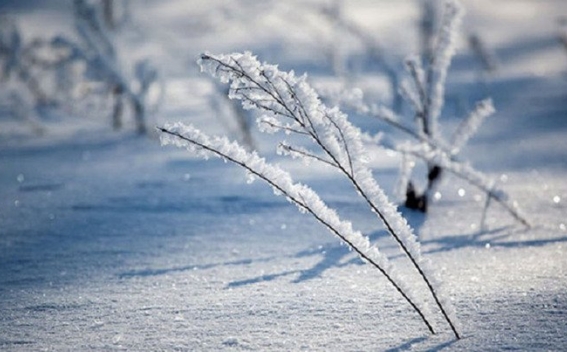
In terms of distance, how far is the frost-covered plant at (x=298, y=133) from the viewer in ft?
3.97

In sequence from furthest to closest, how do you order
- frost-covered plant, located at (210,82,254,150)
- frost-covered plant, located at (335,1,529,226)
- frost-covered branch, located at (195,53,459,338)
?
1. frost-covered plant, located at (210,82,254,150)
2. frost-covered plant, located at (335,1,529,226)
3. frost-covered branch, located at (195,53,459,338)

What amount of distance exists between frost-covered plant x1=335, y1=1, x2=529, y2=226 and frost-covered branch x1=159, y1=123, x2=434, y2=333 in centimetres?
87

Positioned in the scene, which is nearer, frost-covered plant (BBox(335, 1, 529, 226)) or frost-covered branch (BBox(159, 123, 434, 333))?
frost-covered branch (BBox(159, 123, 434, 333))

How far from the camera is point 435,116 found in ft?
Answer: 7.82

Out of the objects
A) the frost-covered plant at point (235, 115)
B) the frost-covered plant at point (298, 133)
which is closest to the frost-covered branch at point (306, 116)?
the frost-covered plant at point (298, 133)

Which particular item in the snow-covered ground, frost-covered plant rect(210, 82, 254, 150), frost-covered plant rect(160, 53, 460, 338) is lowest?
the snow-covered ground

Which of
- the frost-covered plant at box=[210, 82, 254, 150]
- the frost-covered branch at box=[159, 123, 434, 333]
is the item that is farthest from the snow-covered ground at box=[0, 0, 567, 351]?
the frost-covered plant at box=[210, 82, 254, 150]

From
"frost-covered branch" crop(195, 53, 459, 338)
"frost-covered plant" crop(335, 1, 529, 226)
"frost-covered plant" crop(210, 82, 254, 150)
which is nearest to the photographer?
"frost-covered branch" crop(195, 53, 459, 338)

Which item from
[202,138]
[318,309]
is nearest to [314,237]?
[318,309]

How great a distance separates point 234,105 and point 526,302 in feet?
12.1

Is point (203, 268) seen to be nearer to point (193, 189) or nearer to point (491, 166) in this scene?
point (193, 189)

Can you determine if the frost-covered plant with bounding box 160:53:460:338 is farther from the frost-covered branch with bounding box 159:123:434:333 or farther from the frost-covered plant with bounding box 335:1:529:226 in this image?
the frost-covered plant with bounding box 335:1:529:226

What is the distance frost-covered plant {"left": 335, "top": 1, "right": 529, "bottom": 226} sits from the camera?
2141 millimetres

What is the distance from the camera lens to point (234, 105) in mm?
4887
